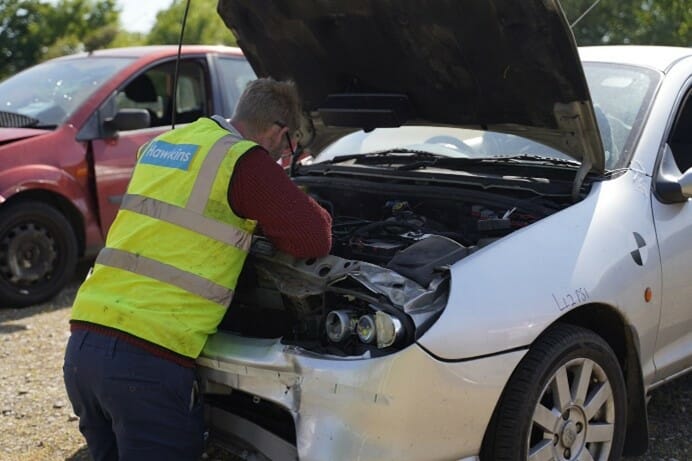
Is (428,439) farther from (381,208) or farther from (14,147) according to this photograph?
(14,147)

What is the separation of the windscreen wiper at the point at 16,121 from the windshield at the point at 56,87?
0.03 metres

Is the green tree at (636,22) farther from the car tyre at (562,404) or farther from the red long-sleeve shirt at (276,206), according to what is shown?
the red long-sleeve shirt at (276,206)

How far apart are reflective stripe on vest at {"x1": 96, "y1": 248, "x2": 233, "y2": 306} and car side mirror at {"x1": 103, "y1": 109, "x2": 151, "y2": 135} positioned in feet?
11.7

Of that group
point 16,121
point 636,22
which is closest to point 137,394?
point 16,121

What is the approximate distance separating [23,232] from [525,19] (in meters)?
4.25

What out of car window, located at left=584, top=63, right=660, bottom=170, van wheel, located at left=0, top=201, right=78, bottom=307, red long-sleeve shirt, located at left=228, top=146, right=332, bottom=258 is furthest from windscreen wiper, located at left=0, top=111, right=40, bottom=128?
car window, located at left=584, top=63, right=660, bottom=170

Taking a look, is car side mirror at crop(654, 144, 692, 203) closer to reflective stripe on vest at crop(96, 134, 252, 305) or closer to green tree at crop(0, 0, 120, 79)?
reflective stripe on vest at crop(96, 134, 252, 305)

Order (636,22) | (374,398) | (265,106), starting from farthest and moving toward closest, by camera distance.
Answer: (636,22)
(265,106)
(374,398)

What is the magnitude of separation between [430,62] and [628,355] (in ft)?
5.10

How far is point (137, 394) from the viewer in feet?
8.96

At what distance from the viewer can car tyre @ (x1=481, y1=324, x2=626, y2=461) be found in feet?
9.07

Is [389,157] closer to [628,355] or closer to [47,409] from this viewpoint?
[628,355]

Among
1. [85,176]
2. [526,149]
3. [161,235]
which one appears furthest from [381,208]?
[85,176]

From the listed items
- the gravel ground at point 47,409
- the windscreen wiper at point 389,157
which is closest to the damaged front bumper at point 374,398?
the gravel ground at point 47,409
